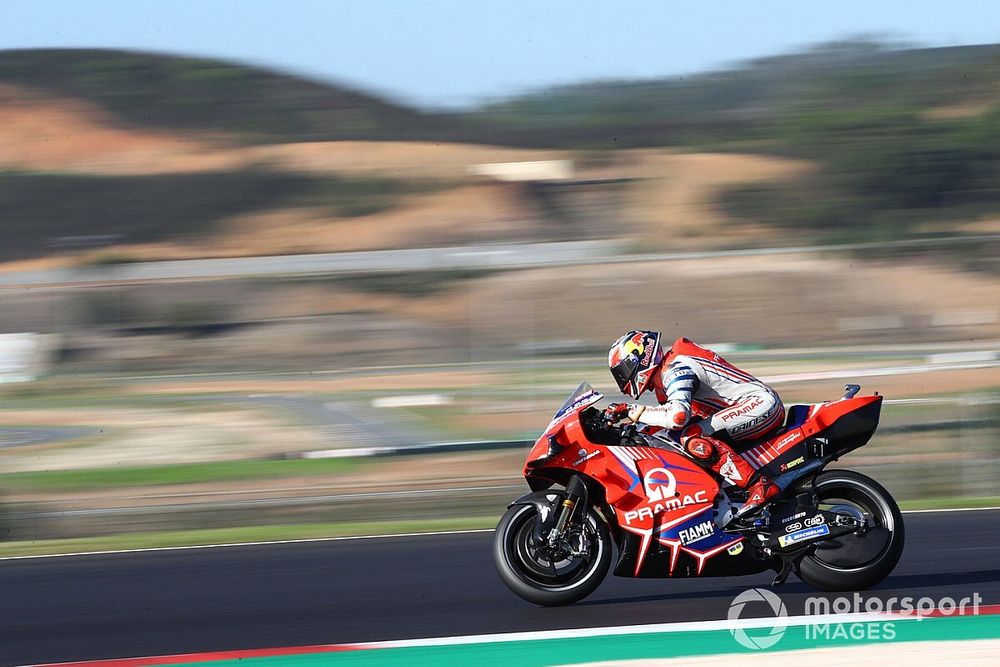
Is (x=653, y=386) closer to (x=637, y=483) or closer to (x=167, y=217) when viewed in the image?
(x=637, y=483)

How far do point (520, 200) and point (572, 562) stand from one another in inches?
1368

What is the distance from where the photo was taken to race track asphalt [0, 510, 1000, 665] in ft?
21.4

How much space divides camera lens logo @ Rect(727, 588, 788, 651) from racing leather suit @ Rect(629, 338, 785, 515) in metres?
0.49

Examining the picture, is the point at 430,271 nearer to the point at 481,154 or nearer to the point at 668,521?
the point at 481,154

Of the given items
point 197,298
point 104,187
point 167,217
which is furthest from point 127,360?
point 104,187

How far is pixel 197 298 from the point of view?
33406mm

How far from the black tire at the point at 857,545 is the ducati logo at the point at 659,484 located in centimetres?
80

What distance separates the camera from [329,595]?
756cm

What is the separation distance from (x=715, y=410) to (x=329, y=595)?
8.39ft

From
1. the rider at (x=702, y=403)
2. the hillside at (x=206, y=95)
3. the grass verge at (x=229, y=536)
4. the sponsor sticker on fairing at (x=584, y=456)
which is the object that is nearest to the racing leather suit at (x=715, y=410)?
the rider at (x=702, y=403)

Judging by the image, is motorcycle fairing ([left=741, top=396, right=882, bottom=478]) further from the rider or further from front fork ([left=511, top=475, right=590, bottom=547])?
front fork ([left=511, top=475, right=590, bottom=547])

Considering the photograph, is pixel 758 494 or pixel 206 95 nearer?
pixel 758 494

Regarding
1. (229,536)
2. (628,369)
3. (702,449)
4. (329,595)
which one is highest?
(628,369)

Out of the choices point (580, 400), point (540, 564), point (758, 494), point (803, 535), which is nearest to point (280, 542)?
point (540, 564)
